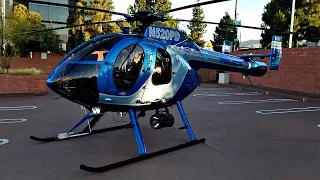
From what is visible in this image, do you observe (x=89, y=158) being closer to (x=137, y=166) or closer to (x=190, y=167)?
(x=137, y=166)

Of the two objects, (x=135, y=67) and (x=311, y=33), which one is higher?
(x=311, y=33)

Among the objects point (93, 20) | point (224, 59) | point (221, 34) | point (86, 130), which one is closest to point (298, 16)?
point (224, 59)

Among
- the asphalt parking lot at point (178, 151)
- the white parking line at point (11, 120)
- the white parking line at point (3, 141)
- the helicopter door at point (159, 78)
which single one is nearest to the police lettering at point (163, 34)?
the helicopter door at point (159, 78)

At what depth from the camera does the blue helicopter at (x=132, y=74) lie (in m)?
4.95

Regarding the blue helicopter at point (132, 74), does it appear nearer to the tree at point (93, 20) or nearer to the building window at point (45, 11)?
the tree at point (93, 20)

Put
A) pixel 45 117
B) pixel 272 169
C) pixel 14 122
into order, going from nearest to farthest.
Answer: pixel 272 169 → pixel 14 122 → pixel 45 117

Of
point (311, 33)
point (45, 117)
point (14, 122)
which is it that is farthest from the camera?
point (311, 33)

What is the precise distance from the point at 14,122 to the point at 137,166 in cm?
453

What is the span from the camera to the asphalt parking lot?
447cm

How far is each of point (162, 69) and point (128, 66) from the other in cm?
76

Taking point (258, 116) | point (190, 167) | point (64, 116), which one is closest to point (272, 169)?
point (190, 167)

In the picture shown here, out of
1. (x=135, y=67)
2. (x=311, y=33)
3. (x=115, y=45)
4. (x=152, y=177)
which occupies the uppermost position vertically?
(x=311, y=33)

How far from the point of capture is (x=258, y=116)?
9.31 meters

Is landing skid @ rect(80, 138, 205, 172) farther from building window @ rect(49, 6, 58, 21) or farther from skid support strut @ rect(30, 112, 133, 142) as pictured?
building window @ rect(49, 6, 58, 21)
